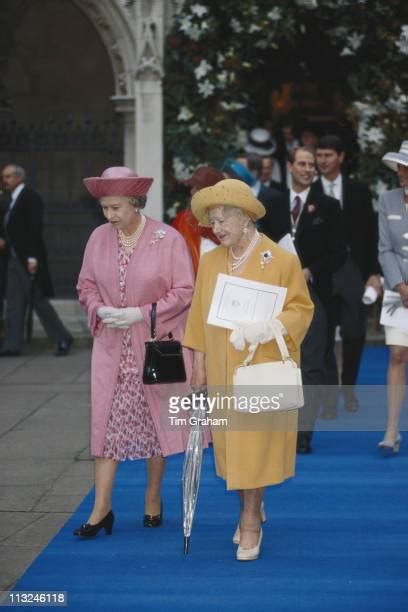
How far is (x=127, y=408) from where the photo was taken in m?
6.14

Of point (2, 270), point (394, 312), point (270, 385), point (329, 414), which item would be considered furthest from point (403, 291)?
point (2, 270)

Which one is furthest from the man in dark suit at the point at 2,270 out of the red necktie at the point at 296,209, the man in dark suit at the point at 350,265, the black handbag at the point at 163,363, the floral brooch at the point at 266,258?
the floral brooch at the point at 266,258

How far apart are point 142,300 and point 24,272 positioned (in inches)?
260

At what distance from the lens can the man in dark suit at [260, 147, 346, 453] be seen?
8195 mm

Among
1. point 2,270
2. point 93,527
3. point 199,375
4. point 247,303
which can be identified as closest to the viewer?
point 247,303

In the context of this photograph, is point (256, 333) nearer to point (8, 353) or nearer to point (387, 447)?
point (387, 447)

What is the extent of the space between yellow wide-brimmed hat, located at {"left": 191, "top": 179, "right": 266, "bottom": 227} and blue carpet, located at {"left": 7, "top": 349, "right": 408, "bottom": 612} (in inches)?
58.5

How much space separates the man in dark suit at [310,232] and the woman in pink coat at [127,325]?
2.10 metres

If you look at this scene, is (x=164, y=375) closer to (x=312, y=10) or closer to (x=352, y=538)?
(x=352, y=538)

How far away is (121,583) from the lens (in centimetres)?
531

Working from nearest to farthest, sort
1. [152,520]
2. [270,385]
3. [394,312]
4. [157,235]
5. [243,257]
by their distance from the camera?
[270,385] < [243,257] < [157,235] < [152,520] < [394,312]

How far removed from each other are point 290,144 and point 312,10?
154 cm

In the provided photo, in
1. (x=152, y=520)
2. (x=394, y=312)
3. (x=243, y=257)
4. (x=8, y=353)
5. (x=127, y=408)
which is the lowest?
(x=8, y=353)

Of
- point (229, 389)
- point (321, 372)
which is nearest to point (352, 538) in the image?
point (229, 389)
